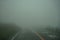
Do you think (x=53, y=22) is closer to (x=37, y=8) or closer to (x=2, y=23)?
(x=37, y=8)

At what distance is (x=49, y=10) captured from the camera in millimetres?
1954

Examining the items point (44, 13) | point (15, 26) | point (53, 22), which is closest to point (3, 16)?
point (15, 26)

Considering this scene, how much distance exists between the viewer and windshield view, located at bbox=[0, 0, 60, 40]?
6.12 feet

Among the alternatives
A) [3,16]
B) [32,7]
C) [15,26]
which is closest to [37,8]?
[32,7]

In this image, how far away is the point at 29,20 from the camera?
1920 millimetres

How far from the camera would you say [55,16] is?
195 centimetres

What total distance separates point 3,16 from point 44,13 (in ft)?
2.53

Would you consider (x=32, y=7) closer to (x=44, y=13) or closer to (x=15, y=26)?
(x=44, y=13)

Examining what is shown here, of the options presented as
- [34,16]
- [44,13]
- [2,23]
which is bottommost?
[2,23]

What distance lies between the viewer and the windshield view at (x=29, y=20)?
187 centimetres

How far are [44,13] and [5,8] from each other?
0.74 metres

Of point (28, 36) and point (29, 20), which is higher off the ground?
point (29, 20)

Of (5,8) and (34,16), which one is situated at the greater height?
(34,16)

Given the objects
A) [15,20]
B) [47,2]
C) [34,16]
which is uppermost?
[47,2]
